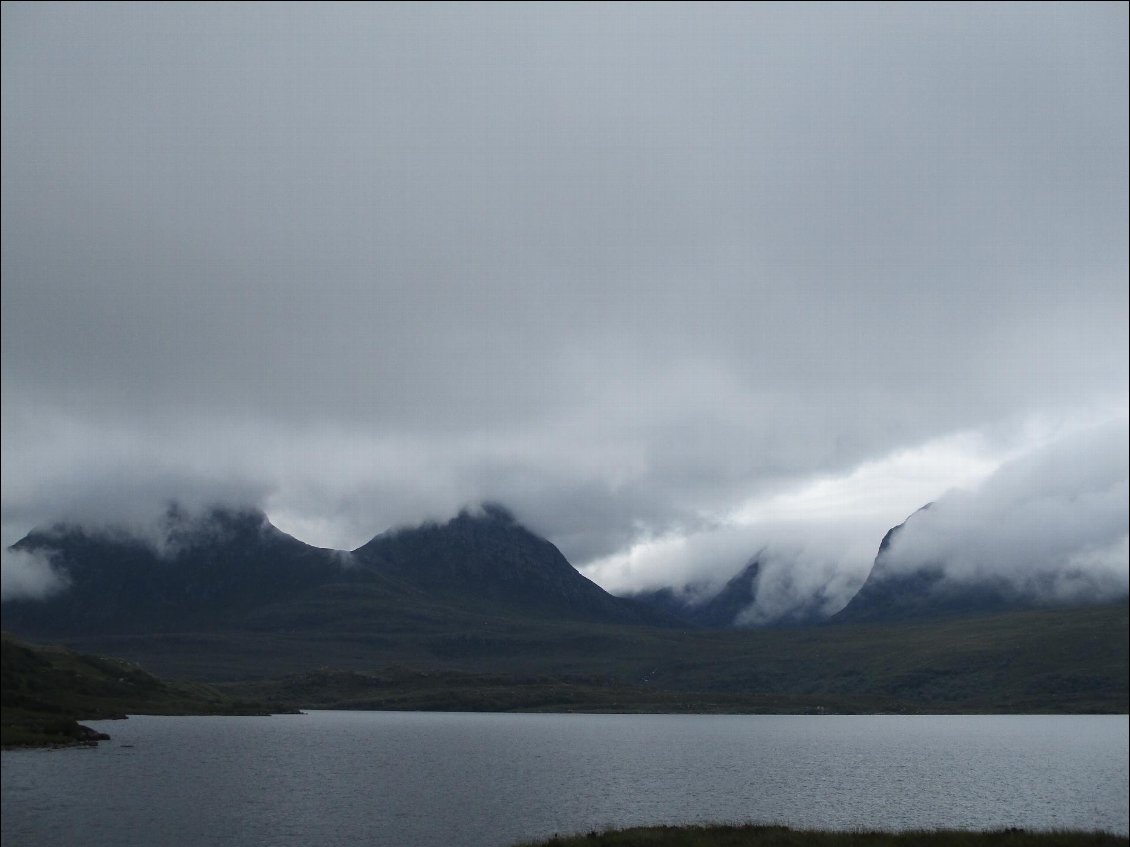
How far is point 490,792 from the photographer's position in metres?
111

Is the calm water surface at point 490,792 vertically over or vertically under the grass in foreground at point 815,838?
under

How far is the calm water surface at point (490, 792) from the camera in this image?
8388 centimetres

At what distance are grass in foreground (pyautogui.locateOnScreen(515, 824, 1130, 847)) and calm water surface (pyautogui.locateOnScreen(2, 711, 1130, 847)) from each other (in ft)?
54.9

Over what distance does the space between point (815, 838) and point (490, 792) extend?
5552 cm

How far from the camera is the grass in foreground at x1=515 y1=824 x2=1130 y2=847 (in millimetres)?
57463

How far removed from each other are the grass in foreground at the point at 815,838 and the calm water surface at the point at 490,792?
16727mm

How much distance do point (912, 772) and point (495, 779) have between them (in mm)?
61517

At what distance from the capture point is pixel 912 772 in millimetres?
139875

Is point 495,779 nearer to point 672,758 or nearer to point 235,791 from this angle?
point 235,791

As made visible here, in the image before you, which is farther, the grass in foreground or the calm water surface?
the calm water surface

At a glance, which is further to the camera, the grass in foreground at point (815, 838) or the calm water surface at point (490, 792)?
the calm water surface at point (490, 792)

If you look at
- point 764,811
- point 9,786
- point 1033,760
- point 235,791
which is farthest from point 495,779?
point 1033,760

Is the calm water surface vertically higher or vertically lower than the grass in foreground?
lower

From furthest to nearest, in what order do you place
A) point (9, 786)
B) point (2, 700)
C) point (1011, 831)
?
point (2, 700) < point (9, 786) < point (1011, 831)
